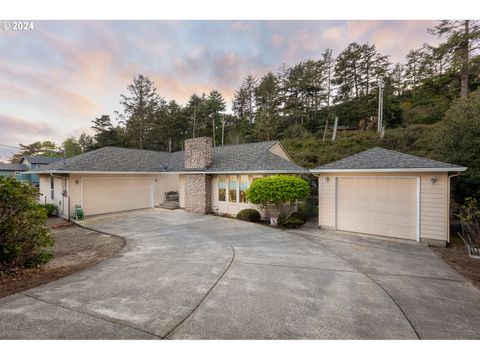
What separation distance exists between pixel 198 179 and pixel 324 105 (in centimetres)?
2639

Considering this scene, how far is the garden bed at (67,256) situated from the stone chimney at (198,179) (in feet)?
18.1

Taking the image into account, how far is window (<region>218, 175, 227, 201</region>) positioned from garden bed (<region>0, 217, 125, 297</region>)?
612 cm

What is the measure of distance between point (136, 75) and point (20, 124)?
52.9 ft

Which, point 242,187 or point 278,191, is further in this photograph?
point 242,187

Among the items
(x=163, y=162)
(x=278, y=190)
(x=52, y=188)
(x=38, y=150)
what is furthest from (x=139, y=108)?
(x=38, y=150)

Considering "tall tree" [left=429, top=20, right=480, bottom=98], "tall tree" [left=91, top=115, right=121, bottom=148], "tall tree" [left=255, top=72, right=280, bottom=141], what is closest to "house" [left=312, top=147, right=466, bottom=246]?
"tall tree" [left=429, top=20, right=480, bottom=98]

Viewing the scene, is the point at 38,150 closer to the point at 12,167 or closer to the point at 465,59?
the point at 12,167

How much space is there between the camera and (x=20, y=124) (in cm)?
1703

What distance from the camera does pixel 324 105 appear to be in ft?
103

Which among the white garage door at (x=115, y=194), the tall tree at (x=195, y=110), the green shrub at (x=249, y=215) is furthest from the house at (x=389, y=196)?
the tall tree at (x=195, y=110)

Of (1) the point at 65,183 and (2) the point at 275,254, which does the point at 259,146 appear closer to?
(2) the point at 275,254

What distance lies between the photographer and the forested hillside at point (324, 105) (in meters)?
18.1
